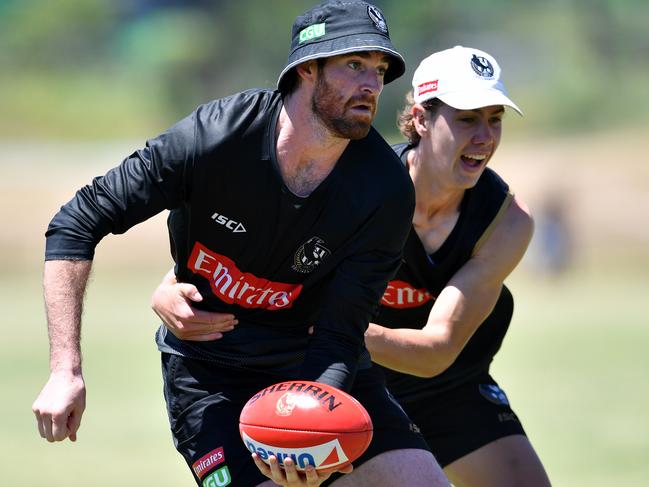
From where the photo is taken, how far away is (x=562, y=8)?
5256cm

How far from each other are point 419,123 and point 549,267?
21947 mm

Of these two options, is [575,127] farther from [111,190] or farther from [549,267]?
[111,190]

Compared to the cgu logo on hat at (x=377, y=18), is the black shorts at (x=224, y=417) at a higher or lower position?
lower

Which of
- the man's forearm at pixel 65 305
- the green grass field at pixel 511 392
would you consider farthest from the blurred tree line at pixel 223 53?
the man's forearm at pixel 65 305

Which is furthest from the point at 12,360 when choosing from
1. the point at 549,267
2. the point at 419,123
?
the point at 549,267

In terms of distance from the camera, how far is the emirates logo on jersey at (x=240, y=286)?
481 centimetres

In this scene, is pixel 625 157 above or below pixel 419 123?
below

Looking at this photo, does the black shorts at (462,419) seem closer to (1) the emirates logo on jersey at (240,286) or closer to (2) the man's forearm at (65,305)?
(1) the emirates logo on jersey at (240,286)

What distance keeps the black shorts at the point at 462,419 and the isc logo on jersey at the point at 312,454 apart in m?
1.66

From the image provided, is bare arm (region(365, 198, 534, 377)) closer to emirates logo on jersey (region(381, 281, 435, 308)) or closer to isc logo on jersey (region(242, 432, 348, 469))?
emirates logo on jersey (region(381, 281, 435, 308))

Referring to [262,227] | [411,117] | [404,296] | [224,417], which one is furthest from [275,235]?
[411,117]

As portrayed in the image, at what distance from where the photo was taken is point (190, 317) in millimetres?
4816

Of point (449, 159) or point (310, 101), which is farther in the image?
point (449, 159)

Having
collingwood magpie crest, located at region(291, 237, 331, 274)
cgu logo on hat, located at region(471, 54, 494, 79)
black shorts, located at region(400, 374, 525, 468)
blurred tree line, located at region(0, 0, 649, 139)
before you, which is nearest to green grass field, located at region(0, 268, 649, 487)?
black shorts, located at region(400, 374, 525, 468)
